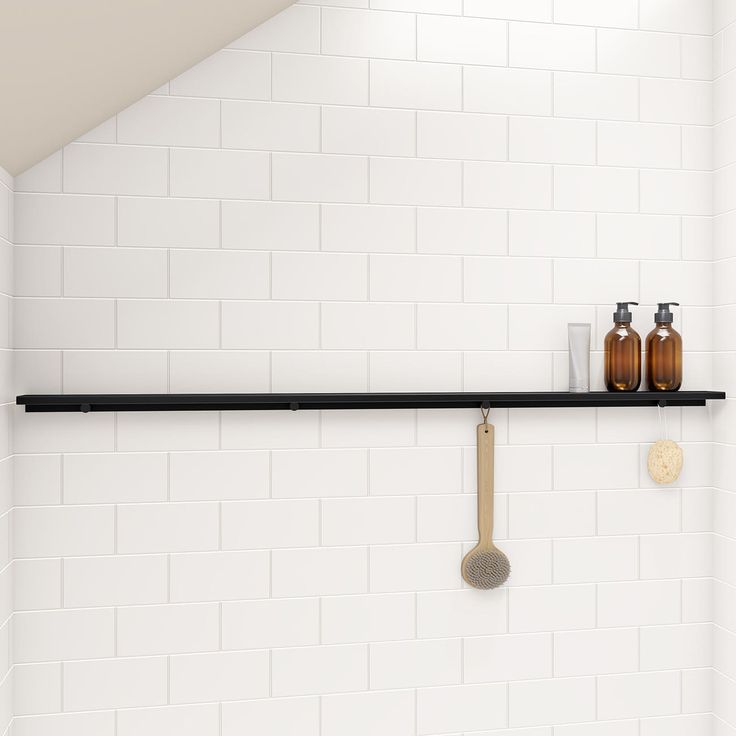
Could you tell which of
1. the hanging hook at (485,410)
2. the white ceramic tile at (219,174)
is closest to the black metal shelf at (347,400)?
the hanging hook at (485,410)

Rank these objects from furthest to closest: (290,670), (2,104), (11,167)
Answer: (290,670) < (11,167) < (2,104)

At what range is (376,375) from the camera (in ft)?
4.33

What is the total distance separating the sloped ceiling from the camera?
905mm

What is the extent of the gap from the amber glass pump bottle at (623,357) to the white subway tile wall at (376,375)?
0.18ft

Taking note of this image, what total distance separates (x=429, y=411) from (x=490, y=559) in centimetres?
32

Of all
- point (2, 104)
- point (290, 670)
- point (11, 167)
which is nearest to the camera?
point (2, 104)

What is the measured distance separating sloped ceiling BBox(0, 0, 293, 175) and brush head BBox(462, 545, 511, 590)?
1090mm

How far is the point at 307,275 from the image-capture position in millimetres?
1304

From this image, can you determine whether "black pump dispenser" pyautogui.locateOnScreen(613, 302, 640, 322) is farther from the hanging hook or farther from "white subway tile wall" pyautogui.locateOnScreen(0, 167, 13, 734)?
"white subway tile wall" pyautogui.locateOnScreen(0, 167, 13, 734)

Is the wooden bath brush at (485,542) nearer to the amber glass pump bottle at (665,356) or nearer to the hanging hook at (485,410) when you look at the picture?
the hanging hook at (485,410)

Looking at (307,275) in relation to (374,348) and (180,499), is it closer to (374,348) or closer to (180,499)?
(374,348)

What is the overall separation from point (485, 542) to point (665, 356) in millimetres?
517

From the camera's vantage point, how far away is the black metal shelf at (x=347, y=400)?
47.0 inches

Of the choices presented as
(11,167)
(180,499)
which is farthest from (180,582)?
(11,167)
